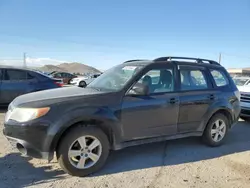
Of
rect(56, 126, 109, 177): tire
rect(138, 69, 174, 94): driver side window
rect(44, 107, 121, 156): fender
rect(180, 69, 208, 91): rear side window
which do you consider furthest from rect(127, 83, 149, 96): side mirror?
rect(180, 69, 208, 91): rear side window

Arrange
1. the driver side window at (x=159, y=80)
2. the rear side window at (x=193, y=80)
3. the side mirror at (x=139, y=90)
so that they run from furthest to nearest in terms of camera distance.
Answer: the rear side window at (x=193, y=80) → the driver side window at (x=159, y=80) → the side mirror at (x=139, y=90)

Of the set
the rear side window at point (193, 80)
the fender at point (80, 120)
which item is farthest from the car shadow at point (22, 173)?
the rear side window at point (193, 80)

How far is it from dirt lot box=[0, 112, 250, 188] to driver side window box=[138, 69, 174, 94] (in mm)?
1271

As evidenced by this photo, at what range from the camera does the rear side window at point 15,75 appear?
8562 millimetres

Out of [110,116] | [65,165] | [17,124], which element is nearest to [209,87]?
[110,116]

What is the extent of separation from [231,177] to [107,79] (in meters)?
2.72

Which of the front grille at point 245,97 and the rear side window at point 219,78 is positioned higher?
the rear side window at point 219,78

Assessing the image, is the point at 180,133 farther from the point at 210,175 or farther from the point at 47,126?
the point at 47,126

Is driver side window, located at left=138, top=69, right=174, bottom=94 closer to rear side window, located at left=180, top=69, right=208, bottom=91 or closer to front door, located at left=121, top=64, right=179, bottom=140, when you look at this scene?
front door, located at left=121, top=64, right=179, bottom=140

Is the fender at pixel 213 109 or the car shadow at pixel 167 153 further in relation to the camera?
the fender at pixel 213 109

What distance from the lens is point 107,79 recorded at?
5.11m

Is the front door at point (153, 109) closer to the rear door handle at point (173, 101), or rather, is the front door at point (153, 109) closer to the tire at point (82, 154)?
the rear door handle at point (173, 101)

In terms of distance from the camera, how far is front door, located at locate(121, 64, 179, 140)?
174 inches

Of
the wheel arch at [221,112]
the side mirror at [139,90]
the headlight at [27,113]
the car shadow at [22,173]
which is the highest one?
the side mirror at [139,90]
